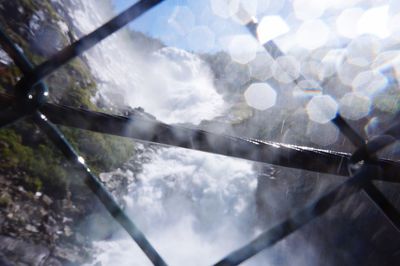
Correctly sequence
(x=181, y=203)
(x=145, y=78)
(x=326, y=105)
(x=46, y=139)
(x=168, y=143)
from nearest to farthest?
1. (x=168, y=143)
2. (x=326, y=105)
3. (x=46, y=139)
4. (x=181, y=203)
5. (x=145, y=78)

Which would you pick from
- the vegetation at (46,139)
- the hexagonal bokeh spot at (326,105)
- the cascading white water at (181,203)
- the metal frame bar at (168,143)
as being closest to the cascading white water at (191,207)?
the cascading white water at (181,203)

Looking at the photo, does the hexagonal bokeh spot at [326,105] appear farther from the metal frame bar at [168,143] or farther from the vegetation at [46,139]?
the vegetation at [46,139]

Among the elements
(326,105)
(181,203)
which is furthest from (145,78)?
(326,105)

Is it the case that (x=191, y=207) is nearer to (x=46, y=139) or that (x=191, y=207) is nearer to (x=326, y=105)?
(x=46, y=139)

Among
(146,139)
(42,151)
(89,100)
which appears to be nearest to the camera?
(146,139)

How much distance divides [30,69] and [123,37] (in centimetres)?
4565

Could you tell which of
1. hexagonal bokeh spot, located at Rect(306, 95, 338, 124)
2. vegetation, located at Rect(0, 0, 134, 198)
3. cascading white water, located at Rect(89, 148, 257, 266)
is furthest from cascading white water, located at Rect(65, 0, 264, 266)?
hexagonal bokeh spot, located at Rect(306, 95, 338, 124)

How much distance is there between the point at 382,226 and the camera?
10.3 metres

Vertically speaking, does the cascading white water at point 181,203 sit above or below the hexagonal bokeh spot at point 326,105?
below

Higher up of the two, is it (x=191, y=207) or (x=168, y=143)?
(x=168, y=143)

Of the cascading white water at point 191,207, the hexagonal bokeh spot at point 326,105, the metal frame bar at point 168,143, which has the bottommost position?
the cascading white water at point 191,207

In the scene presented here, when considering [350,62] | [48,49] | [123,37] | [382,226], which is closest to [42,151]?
[48,49]

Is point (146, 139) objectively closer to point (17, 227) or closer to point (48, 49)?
point (17, 227)

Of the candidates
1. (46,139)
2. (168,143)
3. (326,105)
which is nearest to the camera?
(168,143)
